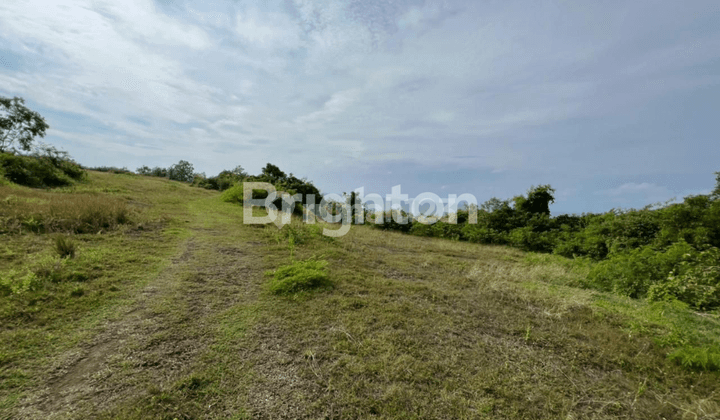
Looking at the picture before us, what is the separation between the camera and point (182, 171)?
5222 centimetres

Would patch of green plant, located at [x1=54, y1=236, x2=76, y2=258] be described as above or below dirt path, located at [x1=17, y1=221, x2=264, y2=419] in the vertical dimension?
above

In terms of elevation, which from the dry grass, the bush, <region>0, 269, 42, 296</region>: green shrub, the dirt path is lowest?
the dirt path

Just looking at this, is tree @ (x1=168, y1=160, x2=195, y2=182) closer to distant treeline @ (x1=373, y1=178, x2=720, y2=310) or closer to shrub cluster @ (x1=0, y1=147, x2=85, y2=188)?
shrub cluster @ (x1=0, y1=147, x2=85, y2=188)

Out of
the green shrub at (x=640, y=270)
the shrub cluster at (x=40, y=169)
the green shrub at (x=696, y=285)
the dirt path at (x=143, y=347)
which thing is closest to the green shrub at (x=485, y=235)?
the green shrub at (x=640, y=270)

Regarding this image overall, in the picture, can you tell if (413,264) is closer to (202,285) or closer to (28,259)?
(202,285)

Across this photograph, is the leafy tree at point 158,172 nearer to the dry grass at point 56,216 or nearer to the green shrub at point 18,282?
the dry grass at point 56,216

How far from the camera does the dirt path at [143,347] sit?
256cm

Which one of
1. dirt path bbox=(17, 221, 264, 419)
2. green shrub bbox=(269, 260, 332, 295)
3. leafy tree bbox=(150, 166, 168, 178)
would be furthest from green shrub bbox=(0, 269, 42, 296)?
leafy tree bbox=(150, 166, 168, 178)

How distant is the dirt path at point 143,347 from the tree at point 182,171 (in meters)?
53.9

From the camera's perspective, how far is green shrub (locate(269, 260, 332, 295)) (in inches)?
204

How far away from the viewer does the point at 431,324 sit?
4457mm

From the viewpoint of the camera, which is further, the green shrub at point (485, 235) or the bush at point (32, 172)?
the bush at point (32, 172)

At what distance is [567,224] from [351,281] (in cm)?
1296

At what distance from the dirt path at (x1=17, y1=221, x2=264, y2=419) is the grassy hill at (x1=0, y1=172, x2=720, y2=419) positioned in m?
0.02
